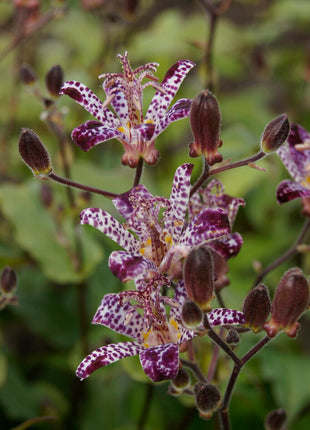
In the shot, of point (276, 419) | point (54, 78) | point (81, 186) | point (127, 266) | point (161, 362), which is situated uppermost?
point (54, 78)

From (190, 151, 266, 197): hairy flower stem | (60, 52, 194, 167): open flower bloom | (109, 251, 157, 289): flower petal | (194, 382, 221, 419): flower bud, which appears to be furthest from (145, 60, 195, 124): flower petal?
(194, 382, 221, 419): flower bud

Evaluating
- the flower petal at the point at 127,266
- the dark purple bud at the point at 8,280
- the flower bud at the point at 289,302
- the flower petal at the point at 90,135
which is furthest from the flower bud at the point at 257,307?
the dark purple bud at the point at 8,280

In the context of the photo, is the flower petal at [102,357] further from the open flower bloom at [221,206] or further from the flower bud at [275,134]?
the flower bud at [275,134]

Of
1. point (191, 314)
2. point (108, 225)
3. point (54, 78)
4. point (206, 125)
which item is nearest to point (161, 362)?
point (191, 314)

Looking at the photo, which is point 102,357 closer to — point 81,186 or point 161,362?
point 161,362

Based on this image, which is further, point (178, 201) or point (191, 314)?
point (178, 201)

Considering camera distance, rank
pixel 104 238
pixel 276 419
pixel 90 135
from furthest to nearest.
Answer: pixel 104 238 → pixel 276 419 → pixel 90 135

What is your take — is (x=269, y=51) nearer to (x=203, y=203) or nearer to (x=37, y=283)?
(x=37, y=283)

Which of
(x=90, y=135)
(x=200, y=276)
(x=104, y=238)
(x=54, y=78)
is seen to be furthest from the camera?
(x=104, y=238)
